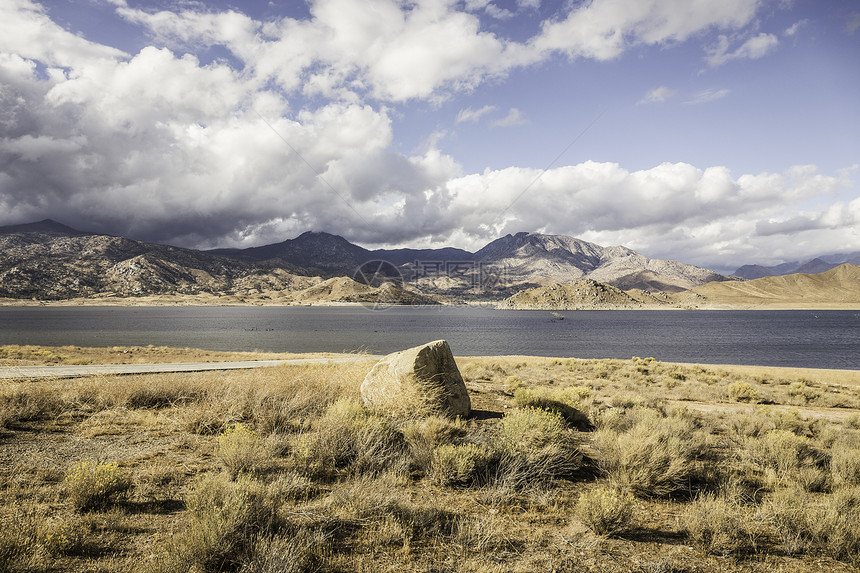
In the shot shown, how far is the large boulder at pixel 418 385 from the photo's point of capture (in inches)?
412

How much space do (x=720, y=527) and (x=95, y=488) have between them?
922 centimetres

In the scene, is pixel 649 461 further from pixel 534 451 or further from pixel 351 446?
pixel 351 446

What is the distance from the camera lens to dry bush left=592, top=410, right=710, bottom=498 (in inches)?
301

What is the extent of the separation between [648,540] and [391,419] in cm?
577

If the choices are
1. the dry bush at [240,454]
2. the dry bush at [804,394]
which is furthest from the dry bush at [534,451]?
the dry bush at [804,394]

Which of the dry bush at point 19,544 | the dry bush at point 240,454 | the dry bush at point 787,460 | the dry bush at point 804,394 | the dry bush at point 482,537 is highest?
the dry bush at point 19,544

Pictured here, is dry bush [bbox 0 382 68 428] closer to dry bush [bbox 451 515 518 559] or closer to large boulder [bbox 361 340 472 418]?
large boulder [bbox 361 340 472 418]

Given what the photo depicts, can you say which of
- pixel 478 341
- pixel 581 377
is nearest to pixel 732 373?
pixel 581 377

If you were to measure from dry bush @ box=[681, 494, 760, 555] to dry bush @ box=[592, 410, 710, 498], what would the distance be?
0.85 m

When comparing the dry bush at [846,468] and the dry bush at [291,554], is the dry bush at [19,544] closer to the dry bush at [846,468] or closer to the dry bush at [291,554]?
the dry bush at [291,554]

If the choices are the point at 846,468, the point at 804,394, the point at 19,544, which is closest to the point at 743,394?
the point at 804,394

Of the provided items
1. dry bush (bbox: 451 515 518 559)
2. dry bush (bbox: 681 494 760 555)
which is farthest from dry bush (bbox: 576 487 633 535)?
dry bush (bbox: 451 515 518 559)

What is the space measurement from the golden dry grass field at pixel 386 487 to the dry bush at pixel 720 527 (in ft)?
0.09

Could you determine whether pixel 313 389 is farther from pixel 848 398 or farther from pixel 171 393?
pixel 848 398
